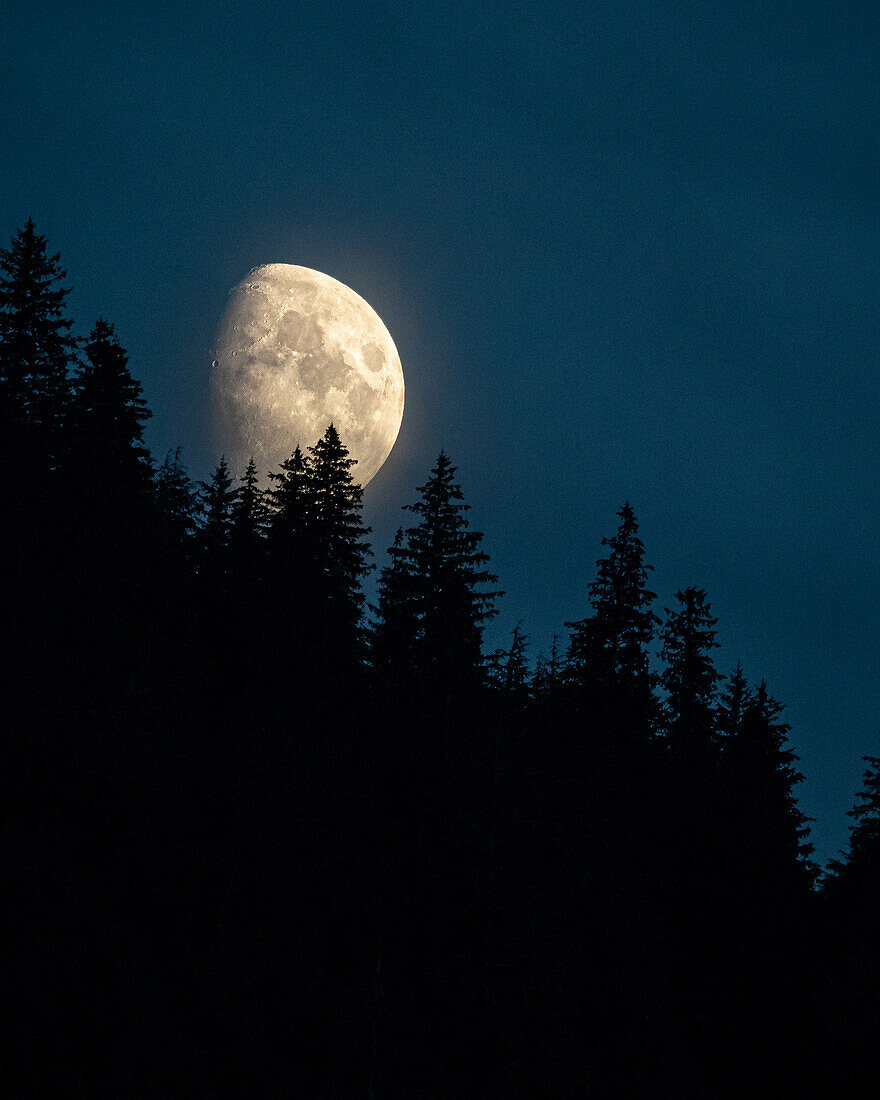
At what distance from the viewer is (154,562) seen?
149 feet

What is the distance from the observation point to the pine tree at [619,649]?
1826 inches

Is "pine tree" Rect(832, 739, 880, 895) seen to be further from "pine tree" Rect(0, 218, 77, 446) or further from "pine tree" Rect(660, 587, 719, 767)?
"pine tree" Rect(0, 218, 77, 446)

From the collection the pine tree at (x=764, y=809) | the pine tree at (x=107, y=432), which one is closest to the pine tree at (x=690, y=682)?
the pine tree at (x=764, y=809)

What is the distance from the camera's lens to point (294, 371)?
70.0 metres

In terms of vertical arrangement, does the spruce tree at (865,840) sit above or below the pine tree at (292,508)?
below

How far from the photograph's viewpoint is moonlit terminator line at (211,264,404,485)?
68688 millimetres

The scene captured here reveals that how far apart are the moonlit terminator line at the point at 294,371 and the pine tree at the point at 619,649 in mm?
24185

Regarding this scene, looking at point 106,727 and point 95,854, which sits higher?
point 106,727

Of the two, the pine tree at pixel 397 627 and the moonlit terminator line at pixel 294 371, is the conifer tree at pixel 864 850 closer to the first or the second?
the pine tree at pixel 397 627

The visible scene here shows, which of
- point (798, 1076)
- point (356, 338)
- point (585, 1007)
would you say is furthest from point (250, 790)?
point (356, 338)

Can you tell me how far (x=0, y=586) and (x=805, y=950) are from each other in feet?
105

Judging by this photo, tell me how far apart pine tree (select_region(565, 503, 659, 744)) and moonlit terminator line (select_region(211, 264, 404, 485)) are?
79.3 feet

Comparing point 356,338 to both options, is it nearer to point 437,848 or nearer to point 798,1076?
point 437,848

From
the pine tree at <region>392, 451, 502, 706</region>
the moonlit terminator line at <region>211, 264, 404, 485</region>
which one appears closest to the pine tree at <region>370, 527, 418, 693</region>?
the pine tree at <region>392, 451, 502, 706</region>
